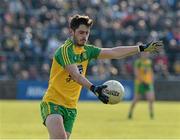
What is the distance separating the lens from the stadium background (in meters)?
31.2

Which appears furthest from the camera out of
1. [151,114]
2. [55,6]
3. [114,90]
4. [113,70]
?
[55,6]

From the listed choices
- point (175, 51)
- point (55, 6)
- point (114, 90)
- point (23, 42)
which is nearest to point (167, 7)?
point (175, 51)

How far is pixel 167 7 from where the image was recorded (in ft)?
114

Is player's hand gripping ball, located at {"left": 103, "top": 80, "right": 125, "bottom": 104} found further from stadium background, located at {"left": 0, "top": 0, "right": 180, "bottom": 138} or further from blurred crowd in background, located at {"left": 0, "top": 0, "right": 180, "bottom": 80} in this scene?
blurred crowd in background, located at {"left": 0, "top": 0, "right": 180, "bottom": 80}

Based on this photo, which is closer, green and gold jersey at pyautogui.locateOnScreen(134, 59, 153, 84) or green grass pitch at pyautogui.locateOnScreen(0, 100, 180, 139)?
green grass pitch at pyautogui.locateOnScreen(0, 100, 180, 139)

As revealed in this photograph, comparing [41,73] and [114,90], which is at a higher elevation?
[114,90]

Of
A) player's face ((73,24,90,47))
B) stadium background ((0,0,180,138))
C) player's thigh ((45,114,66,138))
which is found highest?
player's face ((73,24,90,47))

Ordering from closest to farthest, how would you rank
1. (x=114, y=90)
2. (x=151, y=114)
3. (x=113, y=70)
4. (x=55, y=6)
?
1. (x=114, y=90)
2. (x=151, y=114)
3. (x=113, y=70)
4. (x=55, y=6)

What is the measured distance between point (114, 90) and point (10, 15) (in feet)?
76.7

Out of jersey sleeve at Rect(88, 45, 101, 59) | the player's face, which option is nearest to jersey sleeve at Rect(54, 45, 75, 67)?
the player's face

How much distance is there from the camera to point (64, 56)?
9.51 m

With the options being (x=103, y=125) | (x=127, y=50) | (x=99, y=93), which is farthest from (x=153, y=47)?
(x=103, y=125)

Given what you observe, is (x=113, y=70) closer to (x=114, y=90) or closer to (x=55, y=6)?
(x=55, y=6)

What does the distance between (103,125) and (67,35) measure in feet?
42.6
